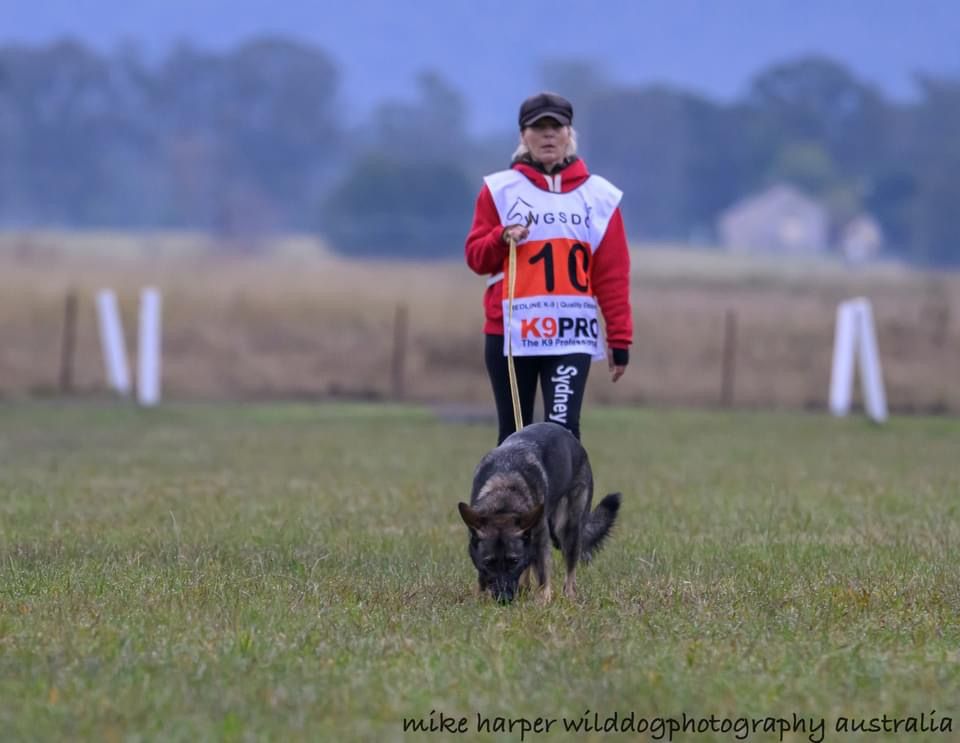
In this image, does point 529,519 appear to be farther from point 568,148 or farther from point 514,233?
point 568,148

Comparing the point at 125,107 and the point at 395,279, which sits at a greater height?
the point at 125,107

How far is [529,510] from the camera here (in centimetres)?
741

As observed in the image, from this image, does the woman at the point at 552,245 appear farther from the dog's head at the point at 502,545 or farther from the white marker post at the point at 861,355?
the white marker post at the point at 861,355

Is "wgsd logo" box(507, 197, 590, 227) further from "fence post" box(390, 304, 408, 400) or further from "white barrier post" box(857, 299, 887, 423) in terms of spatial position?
"fence post" box(390, 304, 408, 400)

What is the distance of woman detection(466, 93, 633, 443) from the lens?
830 cm

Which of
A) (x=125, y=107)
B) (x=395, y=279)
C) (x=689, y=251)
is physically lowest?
(x=395, y=279)

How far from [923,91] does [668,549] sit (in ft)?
403

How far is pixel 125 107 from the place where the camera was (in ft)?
391

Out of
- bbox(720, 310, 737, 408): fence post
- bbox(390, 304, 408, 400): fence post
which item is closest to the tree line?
bbox(390, 304, 408, 400): fence post

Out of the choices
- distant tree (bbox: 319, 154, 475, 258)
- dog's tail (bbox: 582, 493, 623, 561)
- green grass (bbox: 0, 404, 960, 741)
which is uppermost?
distant tree (bbox: 319, 154, 475, 258)

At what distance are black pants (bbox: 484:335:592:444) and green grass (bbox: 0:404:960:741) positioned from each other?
76 cm

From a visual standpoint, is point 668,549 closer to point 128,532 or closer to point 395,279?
point 128,532

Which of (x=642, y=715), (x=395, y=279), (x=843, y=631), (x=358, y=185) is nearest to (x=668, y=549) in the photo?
(x=843, y=631)

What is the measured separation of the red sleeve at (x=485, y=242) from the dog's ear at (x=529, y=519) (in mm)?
1505
